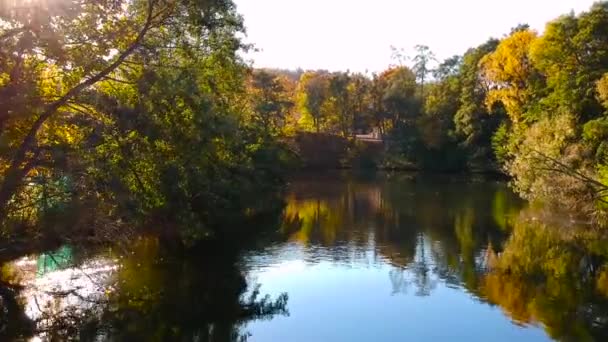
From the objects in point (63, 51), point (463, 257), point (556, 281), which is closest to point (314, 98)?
point (463, 257)

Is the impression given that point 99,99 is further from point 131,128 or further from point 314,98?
point 314,98

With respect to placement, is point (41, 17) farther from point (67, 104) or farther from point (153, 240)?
point (153, 240)

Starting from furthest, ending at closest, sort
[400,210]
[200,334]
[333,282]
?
1. [400,210]
2. [333,282]
3. [200,334]

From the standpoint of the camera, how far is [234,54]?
16500 millimetres

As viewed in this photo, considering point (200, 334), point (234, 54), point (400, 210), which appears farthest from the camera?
point (400, 210)

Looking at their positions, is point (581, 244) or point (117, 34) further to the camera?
point (581, 244)

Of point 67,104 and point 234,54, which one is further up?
point 234,54

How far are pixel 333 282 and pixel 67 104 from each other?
14057mm

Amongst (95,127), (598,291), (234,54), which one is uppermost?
(234,54)

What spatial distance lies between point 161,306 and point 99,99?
28.7 feet

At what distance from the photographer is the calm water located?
18.7m

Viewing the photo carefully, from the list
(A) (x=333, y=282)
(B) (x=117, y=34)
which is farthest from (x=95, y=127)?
(A) (x=333, y=282)

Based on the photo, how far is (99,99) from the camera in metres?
13.8

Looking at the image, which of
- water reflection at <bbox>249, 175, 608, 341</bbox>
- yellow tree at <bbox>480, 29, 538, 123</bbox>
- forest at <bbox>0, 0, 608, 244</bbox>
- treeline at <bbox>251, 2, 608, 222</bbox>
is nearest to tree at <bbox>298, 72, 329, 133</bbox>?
treeline at <bbox>251, 2, 608, 222</bbox>
